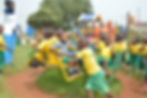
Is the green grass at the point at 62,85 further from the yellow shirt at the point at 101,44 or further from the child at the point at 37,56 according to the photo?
the yellow shirt at the point at 101,44

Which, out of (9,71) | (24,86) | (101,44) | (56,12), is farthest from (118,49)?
(56,12)

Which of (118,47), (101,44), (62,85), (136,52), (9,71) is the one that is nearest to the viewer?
(62,85)

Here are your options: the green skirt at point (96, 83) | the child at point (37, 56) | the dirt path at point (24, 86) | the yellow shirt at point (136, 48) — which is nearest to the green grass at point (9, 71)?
the dirt path at point (24, 86)

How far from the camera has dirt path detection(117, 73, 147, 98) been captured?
5821 mm

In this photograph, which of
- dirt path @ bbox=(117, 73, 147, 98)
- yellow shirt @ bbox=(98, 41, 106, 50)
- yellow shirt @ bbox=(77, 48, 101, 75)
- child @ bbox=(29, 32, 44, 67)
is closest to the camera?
yellow shirt @ bbox=(77, 48, 101, 75)

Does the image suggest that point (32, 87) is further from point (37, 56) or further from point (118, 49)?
point (118, 49)

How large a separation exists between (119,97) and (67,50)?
69.2 inches

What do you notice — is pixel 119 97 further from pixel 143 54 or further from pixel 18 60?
pixel 18 60

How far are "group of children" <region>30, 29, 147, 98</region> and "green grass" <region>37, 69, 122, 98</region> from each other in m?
0.30

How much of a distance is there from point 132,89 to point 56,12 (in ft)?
58.0

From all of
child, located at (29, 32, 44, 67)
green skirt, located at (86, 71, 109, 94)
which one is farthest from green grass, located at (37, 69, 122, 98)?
green skirt, located at (86, 71, 109, 94)

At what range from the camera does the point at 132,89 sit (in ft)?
20.6

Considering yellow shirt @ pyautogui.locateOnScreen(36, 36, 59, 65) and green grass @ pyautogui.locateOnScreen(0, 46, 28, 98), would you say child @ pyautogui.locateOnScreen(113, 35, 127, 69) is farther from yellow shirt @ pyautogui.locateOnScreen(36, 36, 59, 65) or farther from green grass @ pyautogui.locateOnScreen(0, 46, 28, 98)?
green grass @ pyautogui.locateOnScreen(0, 46, 28, 98)

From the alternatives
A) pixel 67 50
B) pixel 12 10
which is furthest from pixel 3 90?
pixel 12 10
